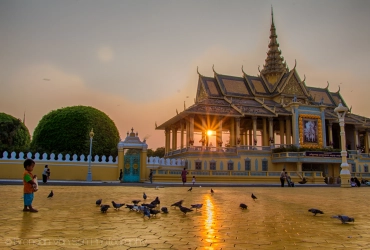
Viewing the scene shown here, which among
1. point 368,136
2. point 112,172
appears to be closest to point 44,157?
point 112,172

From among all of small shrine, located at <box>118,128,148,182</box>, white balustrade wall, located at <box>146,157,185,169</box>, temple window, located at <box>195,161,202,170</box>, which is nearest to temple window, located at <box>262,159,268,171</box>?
temple window, located at <box>195,161,202,170</box>

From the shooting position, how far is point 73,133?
3012 cm

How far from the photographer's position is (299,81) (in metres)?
41.9

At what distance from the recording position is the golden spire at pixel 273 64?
45281 mm

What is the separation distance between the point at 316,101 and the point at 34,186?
44.1 meters

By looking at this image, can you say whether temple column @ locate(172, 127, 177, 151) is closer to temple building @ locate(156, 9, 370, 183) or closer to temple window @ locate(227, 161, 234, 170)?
temple building @ locate(156, 9, 370, 183)

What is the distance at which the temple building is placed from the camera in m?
31.0

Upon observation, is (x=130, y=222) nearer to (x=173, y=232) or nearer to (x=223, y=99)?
(x=173, y=232)

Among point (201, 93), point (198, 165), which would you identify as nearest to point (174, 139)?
point (201, 93)

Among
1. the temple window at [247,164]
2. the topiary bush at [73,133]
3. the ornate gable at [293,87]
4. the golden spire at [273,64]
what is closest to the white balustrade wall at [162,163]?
the topiary bush at [73,133]

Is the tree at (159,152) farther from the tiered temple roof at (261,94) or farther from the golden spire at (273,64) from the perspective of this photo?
the golden spire at (273,64)

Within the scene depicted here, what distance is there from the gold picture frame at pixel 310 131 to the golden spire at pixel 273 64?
10474 mm

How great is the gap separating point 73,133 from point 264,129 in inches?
814

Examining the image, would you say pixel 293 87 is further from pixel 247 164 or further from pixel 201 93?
pixel 247 164
